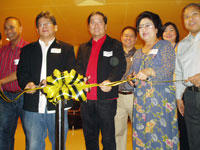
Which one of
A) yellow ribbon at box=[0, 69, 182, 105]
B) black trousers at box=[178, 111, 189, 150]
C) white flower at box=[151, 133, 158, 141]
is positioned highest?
yellow ribbon at box=[0, 69, 182, 105]

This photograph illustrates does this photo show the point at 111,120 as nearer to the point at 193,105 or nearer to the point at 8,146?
the point at 193,105

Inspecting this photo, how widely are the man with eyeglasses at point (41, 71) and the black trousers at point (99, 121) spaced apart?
309 mm

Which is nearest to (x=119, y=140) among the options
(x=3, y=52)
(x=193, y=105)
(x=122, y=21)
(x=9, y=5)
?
(x=193, y=105)

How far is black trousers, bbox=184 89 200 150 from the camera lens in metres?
1.65

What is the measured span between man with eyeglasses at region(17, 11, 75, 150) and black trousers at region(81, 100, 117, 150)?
31cm

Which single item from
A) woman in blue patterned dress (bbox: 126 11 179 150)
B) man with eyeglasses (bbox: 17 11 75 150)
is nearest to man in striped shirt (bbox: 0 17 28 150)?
man with eyeglasses (bbox: 17 11 75 150)

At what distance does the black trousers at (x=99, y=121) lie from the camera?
6.16 ft

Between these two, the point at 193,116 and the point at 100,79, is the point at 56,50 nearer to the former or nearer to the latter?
the point at 100,79

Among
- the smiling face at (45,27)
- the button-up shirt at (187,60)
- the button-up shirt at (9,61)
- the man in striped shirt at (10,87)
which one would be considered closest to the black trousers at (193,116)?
the button-up shirt at (187,60)

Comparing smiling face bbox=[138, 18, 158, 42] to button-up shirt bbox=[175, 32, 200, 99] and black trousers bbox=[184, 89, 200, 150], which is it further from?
black trousers bbox=[184, 89, 200, 150]

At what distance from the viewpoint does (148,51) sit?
5.88 feet

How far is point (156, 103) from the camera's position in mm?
1610

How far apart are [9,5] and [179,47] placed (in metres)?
4.61

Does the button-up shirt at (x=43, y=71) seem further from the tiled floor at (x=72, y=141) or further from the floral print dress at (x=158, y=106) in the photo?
the tiled floor at (x=72, y=141)
